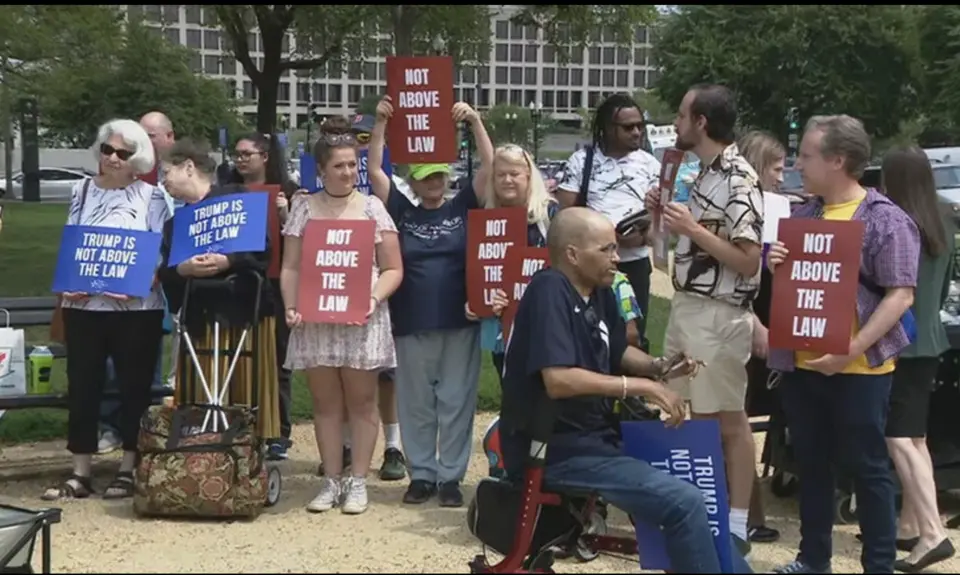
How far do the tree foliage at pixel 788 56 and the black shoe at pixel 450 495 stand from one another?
1254 inches

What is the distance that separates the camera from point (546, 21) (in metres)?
24.4

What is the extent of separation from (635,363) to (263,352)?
259 centimetres

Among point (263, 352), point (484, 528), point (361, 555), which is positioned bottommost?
point (361, 555)

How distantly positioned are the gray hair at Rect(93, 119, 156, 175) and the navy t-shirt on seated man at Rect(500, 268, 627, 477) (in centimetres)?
275

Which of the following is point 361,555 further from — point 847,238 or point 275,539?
point 847,238

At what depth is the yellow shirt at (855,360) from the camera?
4598 millimetres

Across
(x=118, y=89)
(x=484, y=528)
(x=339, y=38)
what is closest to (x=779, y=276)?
(x=484, y=528)

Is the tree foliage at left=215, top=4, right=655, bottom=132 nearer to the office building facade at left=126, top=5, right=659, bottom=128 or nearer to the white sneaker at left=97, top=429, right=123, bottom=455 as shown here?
the office building facade at left=126, top=5, right=659, bottom=128

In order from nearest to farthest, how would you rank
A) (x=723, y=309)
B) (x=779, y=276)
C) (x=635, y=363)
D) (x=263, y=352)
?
(x=635, y=363) → (x=779, y=276) → (x=723, y=309) → (x=263, y=352)

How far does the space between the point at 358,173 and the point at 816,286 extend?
121 inches

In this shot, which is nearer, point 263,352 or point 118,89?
point 263,352

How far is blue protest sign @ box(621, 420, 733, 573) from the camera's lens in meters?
4.24

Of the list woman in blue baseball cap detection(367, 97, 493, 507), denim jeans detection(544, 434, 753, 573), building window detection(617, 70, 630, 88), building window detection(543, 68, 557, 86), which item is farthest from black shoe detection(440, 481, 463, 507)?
building window detection(543, 68, 557, 86)

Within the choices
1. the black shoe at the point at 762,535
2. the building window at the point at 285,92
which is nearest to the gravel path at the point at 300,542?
the black shoe at the point at 762,535
